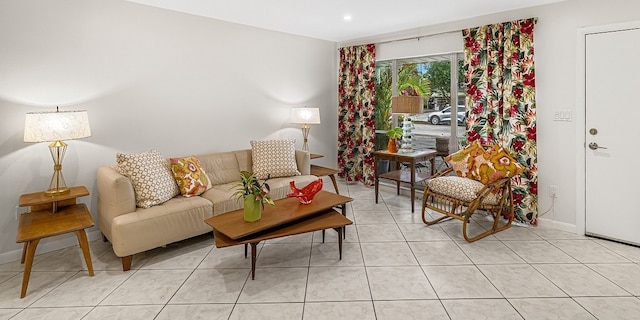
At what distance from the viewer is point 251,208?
108 inches

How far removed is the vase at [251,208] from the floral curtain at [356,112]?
3.08 metres

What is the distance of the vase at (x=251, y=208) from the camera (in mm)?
2740

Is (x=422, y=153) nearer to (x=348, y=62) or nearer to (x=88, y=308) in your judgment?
(x=348, y=62)

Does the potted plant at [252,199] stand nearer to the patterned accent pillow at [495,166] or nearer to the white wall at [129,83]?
the white wall at [129,83]

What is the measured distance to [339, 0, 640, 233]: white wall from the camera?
3477 mm

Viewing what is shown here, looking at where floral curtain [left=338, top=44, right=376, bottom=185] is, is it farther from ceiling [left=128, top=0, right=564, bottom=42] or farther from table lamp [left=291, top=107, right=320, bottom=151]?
table lamp [left=291, top=107, right=320, bottom=151]

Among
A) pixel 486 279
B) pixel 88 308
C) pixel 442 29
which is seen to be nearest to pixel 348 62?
pixel 442 29

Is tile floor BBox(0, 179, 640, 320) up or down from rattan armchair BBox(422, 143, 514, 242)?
down

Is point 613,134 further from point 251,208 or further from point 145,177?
point 145,177

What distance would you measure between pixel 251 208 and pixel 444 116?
3.26 meters

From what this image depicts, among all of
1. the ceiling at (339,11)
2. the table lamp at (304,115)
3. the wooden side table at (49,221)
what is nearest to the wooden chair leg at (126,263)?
the wooden side table at (49,221)

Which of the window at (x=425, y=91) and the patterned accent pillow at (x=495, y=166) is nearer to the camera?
the patterned accent pillow at (x=495, y=166)

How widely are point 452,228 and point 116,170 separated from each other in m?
3.44

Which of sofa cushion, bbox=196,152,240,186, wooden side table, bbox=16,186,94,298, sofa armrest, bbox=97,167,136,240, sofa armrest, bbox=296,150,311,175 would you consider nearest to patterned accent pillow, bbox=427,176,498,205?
sofa armrest, bbox=296,150,311,175
